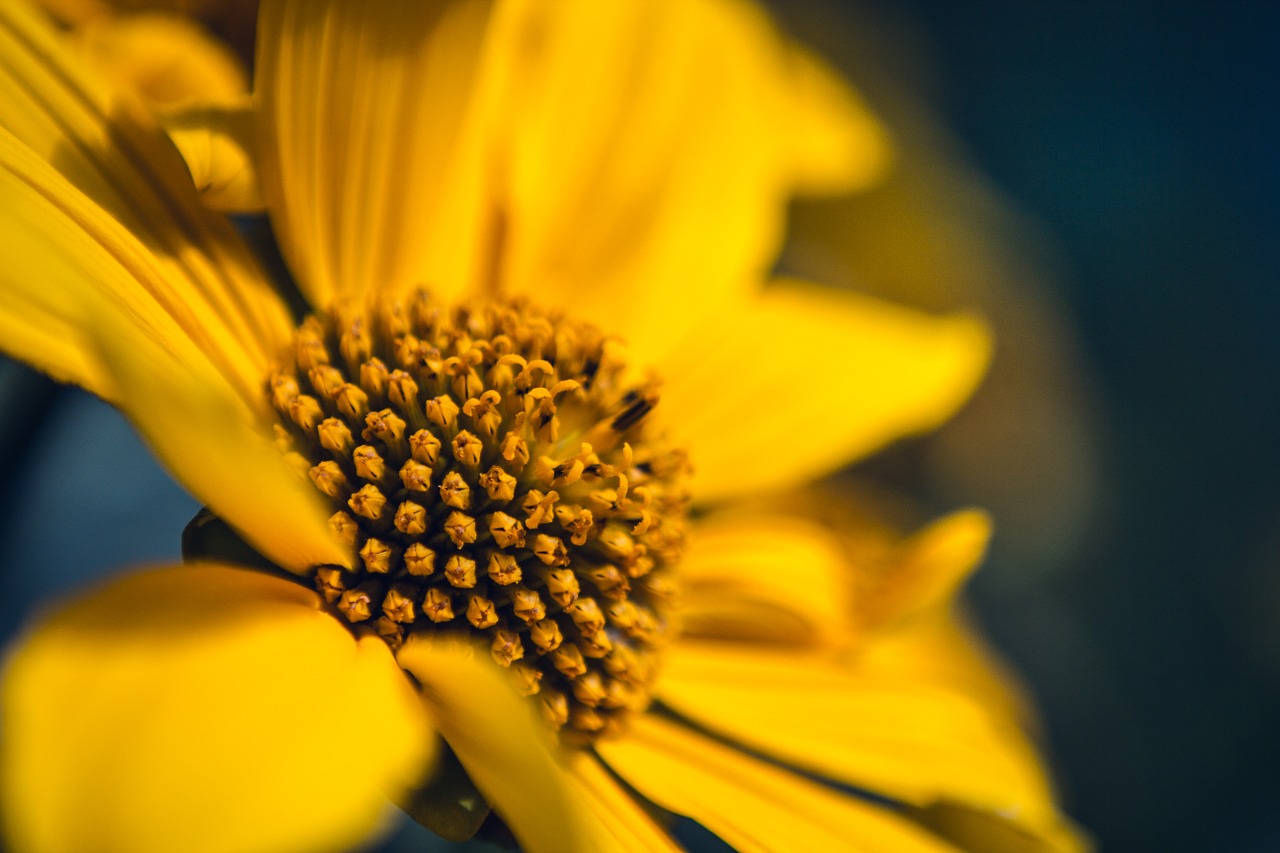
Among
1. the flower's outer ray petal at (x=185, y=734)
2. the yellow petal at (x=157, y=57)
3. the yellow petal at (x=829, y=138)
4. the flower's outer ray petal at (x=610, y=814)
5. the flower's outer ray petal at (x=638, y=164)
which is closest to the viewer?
the flower's outer ray petal at (x=185, y=734)

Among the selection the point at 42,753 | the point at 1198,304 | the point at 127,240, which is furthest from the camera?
the point at 1198,304

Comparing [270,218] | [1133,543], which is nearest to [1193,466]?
[1133,543]

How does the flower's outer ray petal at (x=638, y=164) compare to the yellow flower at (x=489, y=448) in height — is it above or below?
above

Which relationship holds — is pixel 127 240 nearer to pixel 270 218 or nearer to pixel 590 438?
pixel 270 218

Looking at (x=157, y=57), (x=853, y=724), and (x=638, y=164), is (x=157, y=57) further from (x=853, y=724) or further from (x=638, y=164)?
(x=853, y=724)

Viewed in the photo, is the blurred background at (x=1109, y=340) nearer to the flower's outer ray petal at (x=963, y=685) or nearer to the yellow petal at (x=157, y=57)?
the flower's outer ray petal at (x=963, y=685)

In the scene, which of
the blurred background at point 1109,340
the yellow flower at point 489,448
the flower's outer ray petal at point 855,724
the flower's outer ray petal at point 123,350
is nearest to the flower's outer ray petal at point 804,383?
the yellow flower at point 489,448

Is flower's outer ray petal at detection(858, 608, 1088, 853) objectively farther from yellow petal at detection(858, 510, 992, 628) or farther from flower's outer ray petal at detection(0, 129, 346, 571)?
flower's outer ray petal at detection(0, 129, 346, 571)
